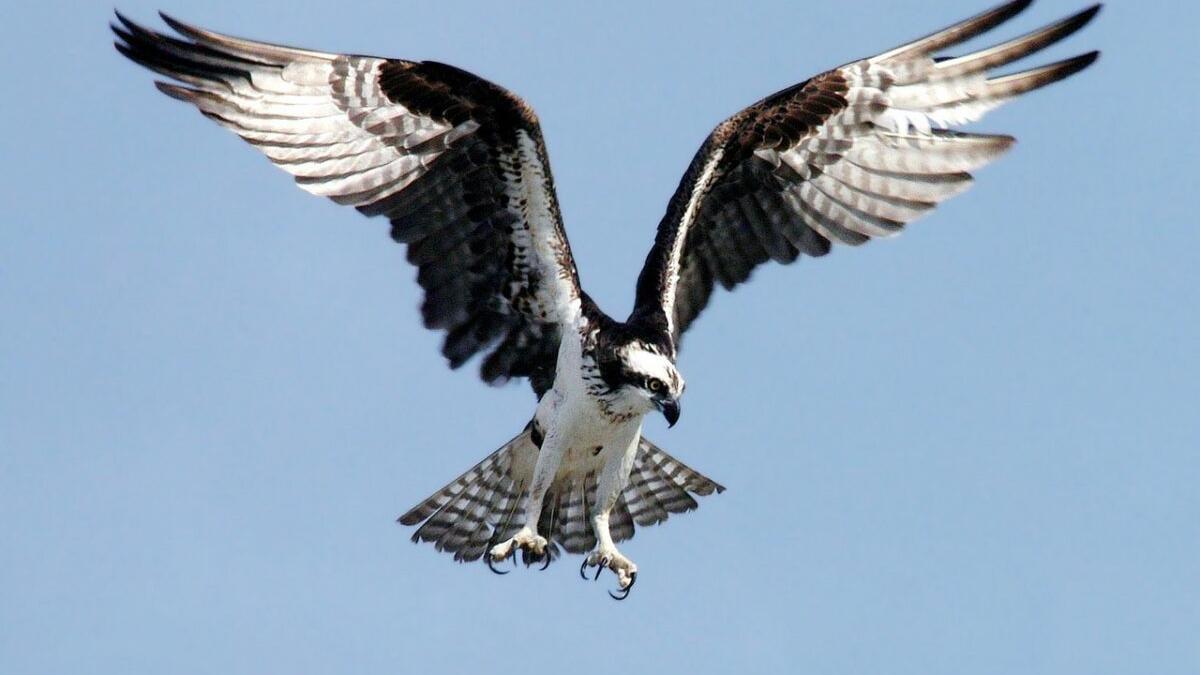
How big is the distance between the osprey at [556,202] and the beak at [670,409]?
11 millimetres

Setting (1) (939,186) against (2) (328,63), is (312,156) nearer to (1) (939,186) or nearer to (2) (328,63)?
(2) (328,63)

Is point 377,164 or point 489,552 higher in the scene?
point 377,164

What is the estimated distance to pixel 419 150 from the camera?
1296cm

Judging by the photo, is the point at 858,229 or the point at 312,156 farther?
the point at 858,229

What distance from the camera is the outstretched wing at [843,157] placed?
1366 centimetres

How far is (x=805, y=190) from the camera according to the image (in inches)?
551

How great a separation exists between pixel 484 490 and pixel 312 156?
246 centimetres

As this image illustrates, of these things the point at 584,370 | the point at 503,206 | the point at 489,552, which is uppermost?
the point at 503,206

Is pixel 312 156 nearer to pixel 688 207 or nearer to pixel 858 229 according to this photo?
pixel 688 207

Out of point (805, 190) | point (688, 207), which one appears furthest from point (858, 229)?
point (688, 207)

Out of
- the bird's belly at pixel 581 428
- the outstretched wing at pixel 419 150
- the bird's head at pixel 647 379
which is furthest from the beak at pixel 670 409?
the outstretched wing at pixel 419 150

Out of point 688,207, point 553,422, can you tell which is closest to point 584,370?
point 553,422

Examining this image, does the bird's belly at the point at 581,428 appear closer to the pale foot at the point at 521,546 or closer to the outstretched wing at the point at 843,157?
the pale foot at the point at 521,546

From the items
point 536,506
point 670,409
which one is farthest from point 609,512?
point 670,409
